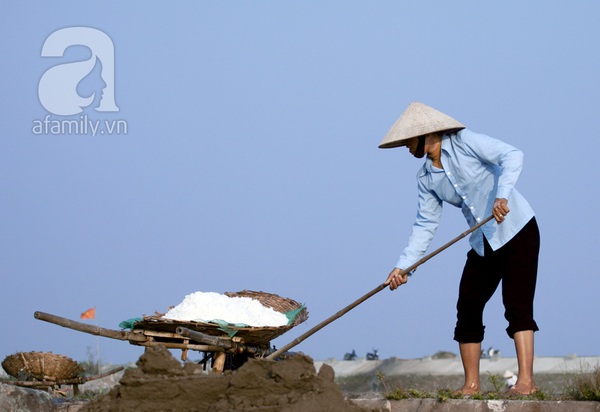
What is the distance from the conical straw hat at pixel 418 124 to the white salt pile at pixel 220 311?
60.4 inches

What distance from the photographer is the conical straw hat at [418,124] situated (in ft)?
18.2

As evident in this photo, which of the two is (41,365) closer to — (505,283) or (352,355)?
(505,283)

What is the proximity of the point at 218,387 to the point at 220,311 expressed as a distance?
2.07 meters

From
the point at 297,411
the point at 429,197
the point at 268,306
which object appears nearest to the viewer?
the point at 297,411

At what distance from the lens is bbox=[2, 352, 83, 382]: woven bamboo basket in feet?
24.6

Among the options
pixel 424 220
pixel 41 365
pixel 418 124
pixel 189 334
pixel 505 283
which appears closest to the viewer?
pixel 505 283

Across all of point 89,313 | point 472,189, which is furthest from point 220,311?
point 89,313

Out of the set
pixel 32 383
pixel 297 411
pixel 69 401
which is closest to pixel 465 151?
pixel 297 411

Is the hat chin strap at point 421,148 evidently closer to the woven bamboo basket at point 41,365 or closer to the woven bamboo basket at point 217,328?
the woven bamboo basket at point 217,328

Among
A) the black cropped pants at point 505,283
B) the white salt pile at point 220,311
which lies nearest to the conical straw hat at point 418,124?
the black cropped pants at point 505,283

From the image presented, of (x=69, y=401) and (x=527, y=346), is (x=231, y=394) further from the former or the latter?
(x=69, y=401)

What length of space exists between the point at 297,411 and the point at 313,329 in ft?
6.51

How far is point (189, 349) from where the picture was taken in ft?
19.5

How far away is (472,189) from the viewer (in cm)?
562
